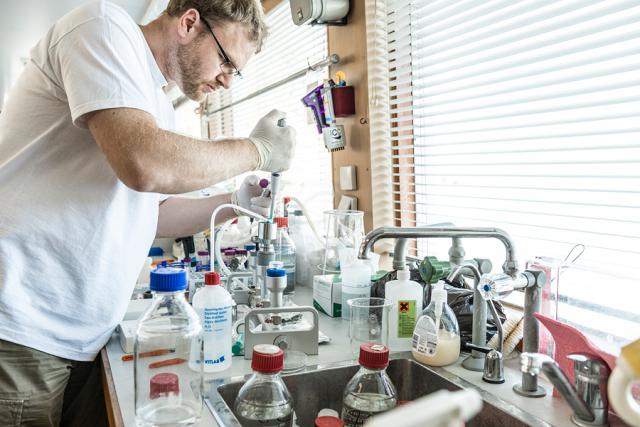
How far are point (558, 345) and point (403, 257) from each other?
1.24ft

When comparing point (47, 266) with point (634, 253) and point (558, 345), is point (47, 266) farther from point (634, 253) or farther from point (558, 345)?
point (634, 253)

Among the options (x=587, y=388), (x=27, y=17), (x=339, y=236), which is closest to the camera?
(x=587, y=388)

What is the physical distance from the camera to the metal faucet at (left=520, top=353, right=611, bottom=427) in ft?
2.81

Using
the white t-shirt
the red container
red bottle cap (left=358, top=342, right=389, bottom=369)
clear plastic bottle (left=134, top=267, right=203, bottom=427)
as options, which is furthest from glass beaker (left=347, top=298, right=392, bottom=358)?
the red container

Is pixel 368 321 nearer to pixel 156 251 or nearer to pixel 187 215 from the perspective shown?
pixel 187 215

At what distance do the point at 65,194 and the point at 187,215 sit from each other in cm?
67

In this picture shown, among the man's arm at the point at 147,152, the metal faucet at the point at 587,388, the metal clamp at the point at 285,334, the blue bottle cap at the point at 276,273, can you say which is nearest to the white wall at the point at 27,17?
the man's arm at the point at 147,152

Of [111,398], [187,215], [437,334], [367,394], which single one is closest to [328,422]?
[367,394]

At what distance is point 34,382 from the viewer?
124 centimetres

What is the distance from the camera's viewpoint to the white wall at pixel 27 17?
326 cm

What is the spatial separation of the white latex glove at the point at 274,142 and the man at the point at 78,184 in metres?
0.06

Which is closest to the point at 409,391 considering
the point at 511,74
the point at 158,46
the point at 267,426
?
the point at 267,426

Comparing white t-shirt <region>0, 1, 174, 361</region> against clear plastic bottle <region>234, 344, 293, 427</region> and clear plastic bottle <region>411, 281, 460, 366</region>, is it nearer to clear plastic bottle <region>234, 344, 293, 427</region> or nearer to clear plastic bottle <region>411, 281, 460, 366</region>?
clear plastic bottle <region>234, 344, 293, 427</region>

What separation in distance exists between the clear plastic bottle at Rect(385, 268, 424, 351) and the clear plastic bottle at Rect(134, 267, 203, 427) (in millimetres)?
459
